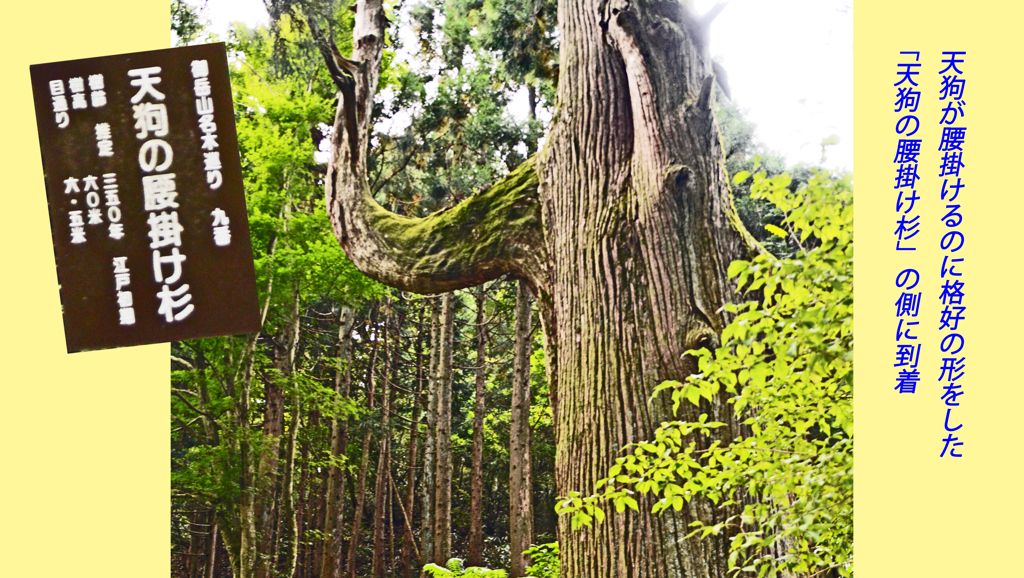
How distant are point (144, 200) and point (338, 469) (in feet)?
4.44

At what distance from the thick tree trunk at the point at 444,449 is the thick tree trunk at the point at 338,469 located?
1.31 ft

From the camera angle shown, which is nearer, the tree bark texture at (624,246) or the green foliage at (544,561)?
the tree bark texture at (624,246)

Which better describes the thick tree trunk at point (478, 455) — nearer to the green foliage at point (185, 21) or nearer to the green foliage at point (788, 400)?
Answer: the green foliage at point (788, 400)

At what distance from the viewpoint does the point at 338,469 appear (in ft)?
10.9

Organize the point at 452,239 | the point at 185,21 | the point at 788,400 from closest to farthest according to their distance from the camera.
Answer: the point at 788,400, the point at 452,239, the point at 185,21

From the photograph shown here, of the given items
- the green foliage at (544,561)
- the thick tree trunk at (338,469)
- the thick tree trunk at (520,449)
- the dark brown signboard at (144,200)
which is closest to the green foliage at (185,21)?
the dark brown signboard at (144,200)

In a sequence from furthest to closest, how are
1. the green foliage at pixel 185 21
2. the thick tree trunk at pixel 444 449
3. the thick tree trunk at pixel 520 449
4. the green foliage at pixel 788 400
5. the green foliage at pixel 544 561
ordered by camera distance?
1. the green foliage at pixel 185 21
2. the thick tree trunk at pixel 444 449
3. the thick tree trunk at pixel 520 449
4. the green foliage at pixel 544 561
5. the green foliage at pixel 788 400

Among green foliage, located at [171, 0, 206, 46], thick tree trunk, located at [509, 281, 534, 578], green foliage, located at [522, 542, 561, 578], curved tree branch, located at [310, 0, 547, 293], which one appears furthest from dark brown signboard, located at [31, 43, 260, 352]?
green foliage, located at [522, 542, 561, 578]

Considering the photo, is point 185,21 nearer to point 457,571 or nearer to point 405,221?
point 405,221

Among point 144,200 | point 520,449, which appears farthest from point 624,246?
point 144,200

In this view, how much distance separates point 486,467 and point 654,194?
4.26ft

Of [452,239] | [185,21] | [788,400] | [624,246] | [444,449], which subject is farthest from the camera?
[185,21]

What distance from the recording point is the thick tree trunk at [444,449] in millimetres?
3242

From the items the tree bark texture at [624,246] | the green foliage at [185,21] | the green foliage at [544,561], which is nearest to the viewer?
the tree bark texture at [624,246]
